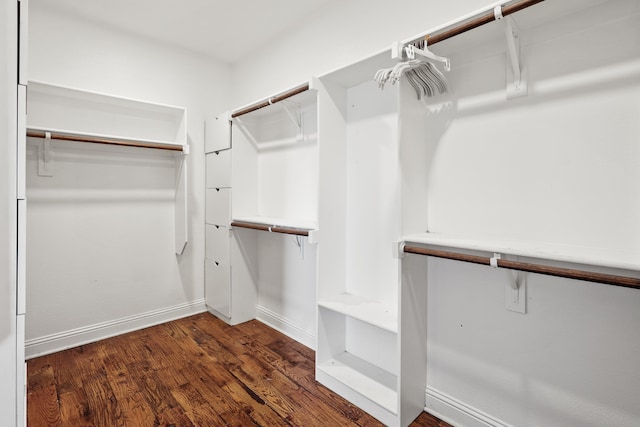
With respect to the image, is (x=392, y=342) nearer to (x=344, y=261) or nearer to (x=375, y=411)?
(x=375, y=411)

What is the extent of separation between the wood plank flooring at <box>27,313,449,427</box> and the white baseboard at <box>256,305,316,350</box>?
55 millimetres

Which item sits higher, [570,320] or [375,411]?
[570,320]

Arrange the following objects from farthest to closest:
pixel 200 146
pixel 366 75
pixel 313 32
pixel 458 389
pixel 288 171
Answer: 1. pixel 200 146
2. pixel 288 171
3. pixel 313 32
4. pixel 366 75
5. pixel 458 389

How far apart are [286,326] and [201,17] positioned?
8.49ft

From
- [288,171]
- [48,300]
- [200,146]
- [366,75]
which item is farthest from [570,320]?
[48,300]

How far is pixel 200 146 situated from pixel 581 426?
3.33m

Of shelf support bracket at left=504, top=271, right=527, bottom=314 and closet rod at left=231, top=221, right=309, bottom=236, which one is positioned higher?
closet rod at left=231, top=221, right=309, bottom=236

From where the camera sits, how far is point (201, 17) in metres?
2.63

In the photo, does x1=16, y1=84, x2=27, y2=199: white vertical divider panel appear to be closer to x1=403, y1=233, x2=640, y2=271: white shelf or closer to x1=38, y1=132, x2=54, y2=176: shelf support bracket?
x1=403, y1=233, x2=640, y2=271: white shelf

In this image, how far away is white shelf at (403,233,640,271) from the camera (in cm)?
108

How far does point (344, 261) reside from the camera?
7.43 feet

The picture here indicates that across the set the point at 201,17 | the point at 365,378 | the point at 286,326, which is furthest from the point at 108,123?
the point at 365,378

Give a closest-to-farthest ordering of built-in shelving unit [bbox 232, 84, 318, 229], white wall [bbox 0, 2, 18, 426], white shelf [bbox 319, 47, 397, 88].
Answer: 1. white wall [bbox 0, 2, 18, 426]
2. white shelf [bbox 319, 47, 397, 88]
3. built-in shelving unit [bbox 232, 84, 318, 229]

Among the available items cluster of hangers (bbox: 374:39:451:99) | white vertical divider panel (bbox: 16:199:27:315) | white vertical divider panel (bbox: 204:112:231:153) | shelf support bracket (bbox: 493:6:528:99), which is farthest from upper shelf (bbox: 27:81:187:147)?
shelf support bracket (bbox: 493:6:528:99)
